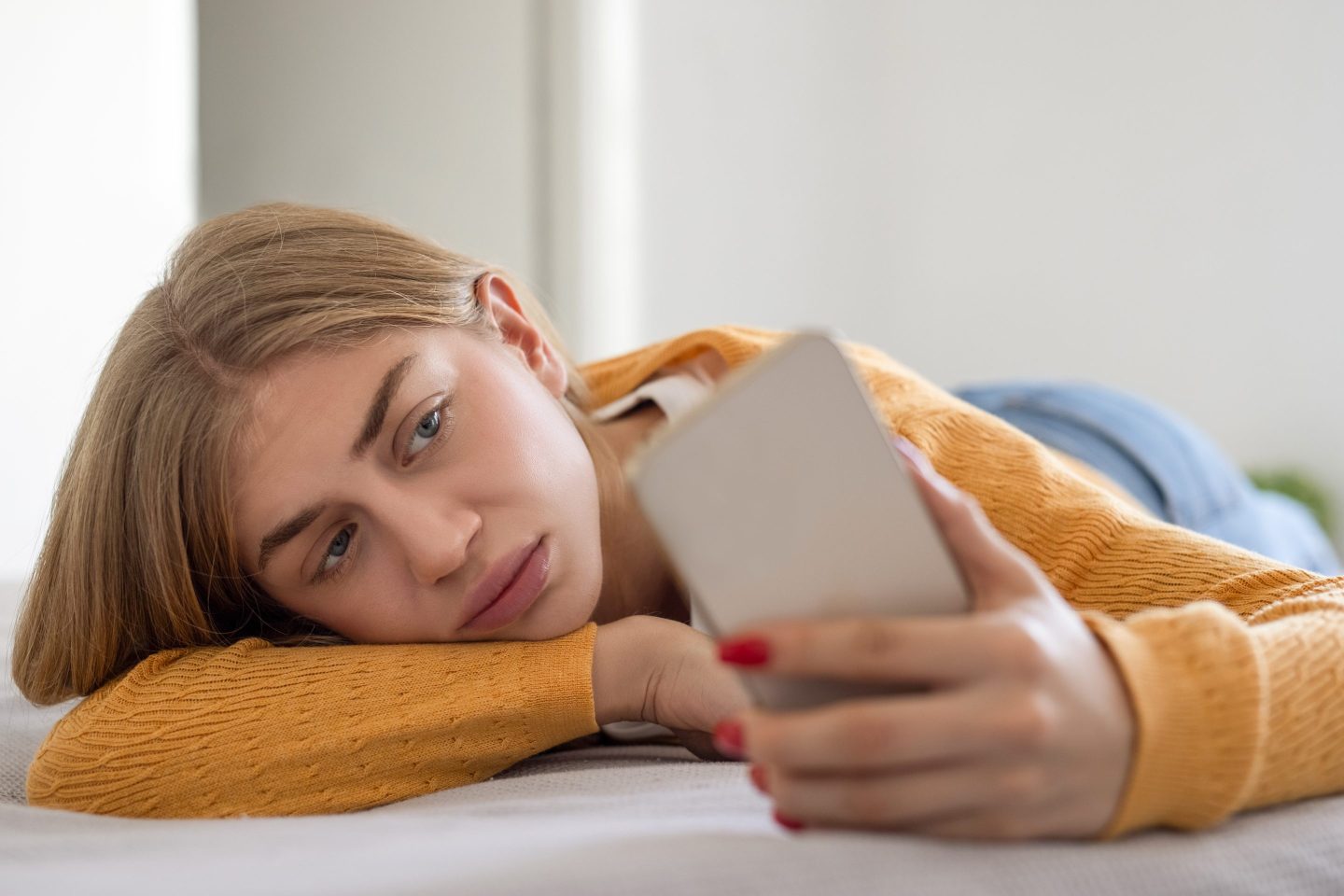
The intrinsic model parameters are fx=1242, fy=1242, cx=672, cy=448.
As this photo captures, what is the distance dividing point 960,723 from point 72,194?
2.26 metres

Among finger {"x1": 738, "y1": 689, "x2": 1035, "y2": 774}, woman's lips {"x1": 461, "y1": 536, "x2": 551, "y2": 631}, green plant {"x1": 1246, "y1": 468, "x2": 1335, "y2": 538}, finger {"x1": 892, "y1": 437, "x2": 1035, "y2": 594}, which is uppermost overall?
finger {"x1": 892, "y1": 437, "x2": 1035, "y2": 594}

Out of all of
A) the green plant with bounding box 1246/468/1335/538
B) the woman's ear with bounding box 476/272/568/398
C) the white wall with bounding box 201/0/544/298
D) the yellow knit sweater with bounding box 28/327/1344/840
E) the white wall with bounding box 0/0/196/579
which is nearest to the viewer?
the yellow knit sweater with bounding box 28/327/1344/840

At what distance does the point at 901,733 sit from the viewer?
44cm

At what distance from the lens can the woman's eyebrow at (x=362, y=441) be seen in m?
0.87

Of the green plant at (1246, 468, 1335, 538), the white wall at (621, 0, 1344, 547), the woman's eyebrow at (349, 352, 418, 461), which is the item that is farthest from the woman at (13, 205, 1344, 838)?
the white wall at (621, 0, 1344, 547)

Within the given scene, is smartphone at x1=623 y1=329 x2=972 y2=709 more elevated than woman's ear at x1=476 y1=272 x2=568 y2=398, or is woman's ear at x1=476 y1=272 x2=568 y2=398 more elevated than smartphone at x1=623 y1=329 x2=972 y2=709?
smartphone at x1=623 y1=329 x2=972 y2=709

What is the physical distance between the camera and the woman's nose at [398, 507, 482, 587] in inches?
33.2

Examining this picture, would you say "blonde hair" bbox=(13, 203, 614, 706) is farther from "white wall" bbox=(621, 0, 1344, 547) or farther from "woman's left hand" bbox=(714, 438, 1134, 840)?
"white wall" bbox=(621, 0, 1344, 547)

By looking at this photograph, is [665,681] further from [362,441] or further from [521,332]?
[521,332]

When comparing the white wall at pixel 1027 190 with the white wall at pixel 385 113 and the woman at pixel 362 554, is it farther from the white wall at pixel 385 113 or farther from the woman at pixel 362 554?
the woman at pixel 362 554

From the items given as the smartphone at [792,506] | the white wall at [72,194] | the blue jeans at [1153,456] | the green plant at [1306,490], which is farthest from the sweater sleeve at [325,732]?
the green plant at [1306,490]

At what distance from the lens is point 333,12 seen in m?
2.92

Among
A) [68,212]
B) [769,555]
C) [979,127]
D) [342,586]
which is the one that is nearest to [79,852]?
[342,586]

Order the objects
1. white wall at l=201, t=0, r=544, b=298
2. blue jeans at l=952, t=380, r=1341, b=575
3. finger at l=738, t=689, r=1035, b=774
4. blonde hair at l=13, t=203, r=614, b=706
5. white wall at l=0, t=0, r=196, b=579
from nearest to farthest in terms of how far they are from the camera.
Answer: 1. finger at l=738, t=689, r=1035, b=774
2. blonde hair at l=13, t=203, r=614, b=706
3. blue jeans at l=952, t=380, r=1341, b=575
4. white wall at l=0, t=0, r=196, b=579
5. white wall at l=201, t=0, r=544, b=298
